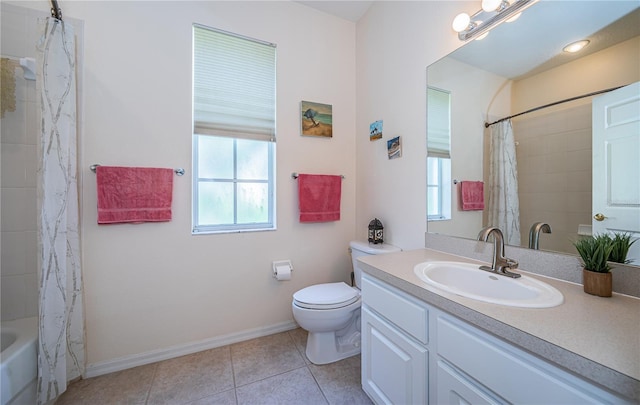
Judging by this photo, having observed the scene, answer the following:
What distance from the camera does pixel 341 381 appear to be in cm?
142

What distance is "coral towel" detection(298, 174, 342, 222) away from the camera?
1944 millimetres

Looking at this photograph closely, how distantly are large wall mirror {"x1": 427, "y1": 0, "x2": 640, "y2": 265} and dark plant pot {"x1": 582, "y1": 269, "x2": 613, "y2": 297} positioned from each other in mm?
144

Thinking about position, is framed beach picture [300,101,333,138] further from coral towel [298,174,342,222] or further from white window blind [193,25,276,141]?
coral towel [298,174,342,222]

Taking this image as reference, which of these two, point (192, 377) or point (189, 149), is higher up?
point (189, 149)

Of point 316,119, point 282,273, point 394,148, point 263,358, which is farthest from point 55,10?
point 263,358

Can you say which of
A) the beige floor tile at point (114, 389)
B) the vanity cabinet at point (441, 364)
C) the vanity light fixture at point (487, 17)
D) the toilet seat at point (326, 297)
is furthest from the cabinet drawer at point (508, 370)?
the beige floor tile at point (114, 389)

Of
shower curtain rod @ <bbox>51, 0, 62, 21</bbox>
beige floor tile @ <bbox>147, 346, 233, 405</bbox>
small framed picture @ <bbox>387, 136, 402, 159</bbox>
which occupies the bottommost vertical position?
beige floor tile @ <bbox>147, 346, 233, 405</bbox>

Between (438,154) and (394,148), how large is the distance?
0.36m

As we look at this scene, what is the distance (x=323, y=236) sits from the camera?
210 cm

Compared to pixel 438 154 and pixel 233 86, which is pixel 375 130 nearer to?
pixel 438 154

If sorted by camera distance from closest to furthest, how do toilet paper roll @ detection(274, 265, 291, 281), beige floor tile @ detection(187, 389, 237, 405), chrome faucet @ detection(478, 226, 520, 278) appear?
1. chrome faucet @ detection(478, 226, 520, 278)
2. beige floor tile @ detection(187, 389, 237, 405)
3. toilet paper roll @ detection(274, 265, 291, 281)

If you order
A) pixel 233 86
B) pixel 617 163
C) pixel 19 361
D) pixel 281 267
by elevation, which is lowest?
pixel 19 361

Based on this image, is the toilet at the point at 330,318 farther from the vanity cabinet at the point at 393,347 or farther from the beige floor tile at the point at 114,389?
the beige floor tile at the point at 114,389

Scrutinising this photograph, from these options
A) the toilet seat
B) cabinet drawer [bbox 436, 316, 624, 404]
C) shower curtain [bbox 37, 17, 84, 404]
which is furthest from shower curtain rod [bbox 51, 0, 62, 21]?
cabinet drawer [bbox 436, 316, 624, 404]
